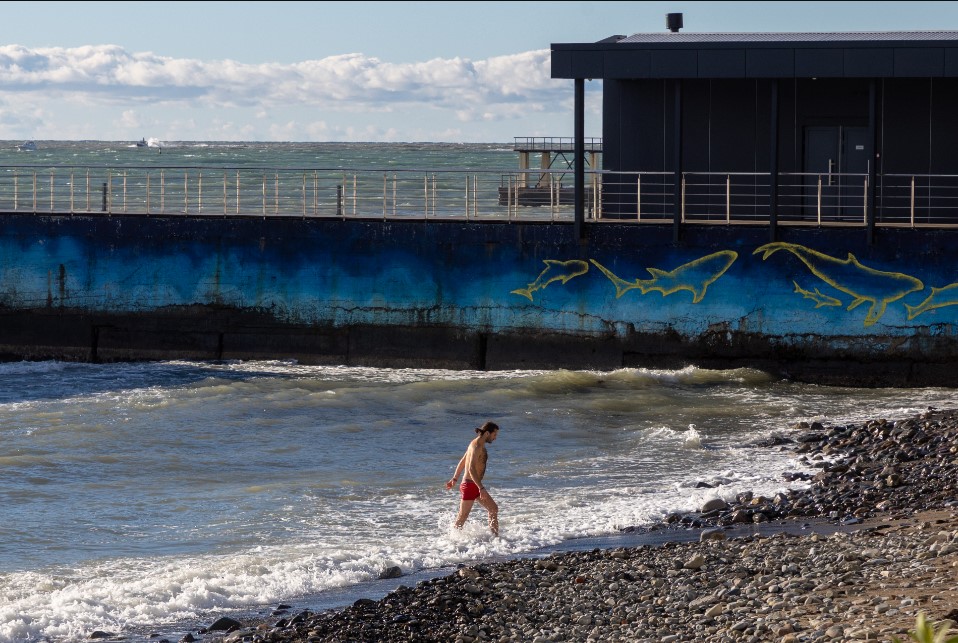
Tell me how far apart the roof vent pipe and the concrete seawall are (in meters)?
7.32

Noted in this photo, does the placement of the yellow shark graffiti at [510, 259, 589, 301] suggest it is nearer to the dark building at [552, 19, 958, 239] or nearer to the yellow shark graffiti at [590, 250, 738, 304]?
the yellow shark graffiti at [590, 250, 738, 304]

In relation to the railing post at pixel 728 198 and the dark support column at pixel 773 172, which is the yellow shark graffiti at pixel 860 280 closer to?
the dark support column at pixel 773 172

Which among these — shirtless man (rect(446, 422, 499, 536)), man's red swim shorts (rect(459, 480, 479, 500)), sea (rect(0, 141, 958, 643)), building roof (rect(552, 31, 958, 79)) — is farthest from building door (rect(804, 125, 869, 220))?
man's red swim shorts (rect(459, 480, 479, 500))

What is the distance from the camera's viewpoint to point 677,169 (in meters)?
24.5

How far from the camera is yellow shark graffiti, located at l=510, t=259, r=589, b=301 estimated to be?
2527cm

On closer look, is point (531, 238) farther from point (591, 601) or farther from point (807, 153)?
point (591, 601)

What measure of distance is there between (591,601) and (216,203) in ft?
146

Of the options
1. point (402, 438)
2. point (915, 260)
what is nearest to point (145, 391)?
point (402, 438)

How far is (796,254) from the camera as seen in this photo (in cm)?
2427

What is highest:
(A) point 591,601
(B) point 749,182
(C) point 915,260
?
(B) point 749,182

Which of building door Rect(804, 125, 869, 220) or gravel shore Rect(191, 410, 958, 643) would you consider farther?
building door Rect(804, 125, 869, 220)

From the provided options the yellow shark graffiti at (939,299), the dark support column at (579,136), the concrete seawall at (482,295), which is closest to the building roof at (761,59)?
the dark support column at (579,136)

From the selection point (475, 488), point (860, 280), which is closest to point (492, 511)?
point (475, 488)

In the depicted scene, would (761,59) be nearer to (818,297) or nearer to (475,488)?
(818,297)
